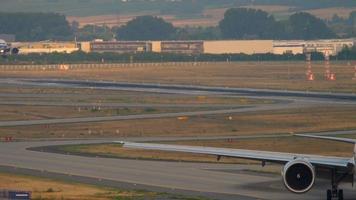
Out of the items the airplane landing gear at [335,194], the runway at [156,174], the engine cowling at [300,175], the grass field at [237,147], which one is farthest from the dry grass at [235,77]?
the engine cowling at [300,175]

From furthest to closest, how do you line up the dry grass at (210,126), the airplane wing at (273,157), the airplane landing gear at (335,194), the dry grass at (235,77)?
1. the dry grass at (235,77)
2. the dry grass at (210,126)
3. the airplane landing gear at (335,194)
4. the airplane wing at (273,157)

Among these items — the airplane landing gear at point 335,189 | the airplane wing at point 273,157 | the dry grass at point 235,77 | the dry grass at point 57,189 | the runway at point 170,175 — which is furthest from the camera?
the dry grass at point 235,77

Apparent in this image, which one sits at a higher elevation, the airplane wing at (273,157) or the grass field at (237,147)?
the airplane wing at (273,157)

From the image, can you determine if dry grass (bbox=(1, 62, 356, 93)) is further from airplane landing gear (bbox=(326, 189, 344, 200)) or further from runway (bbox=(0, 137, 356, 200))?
airplane landing gear (bbox=(326, 189, 344, 200))

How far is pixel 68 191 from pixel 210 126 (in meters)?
38.5

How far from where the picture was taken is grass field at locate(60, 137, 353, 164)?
230ft

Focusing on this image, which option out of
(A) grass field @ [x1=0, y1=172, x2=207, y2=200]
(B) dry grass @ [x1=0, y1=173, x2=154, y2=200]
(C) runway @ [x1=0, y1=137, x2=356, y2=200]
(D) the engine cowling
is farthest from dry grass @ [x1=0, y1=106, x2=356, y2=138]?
(D) the engine cowling

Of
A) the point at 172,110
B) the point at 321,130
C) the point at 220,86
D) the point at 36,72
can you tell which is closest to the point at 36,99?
the point at 172,110

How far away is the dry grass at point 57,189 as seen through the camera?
5245cm

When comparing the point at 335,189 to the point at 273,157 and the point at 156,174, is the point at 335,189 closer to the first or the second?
the point at 273,157

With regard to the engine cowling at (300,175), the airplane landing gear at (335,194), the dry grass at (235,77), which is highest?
the engine cowling at (300,175)

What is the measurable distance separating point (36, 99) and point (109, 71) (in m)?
72.0

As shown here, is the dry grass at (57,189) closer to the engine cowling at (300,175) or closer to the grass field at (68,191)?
the grass field at (68,191)

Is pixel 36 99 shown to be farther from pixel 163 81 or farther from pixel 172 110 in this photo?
pixel 163 81
